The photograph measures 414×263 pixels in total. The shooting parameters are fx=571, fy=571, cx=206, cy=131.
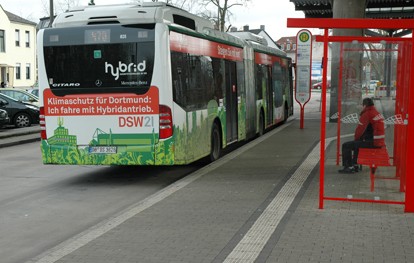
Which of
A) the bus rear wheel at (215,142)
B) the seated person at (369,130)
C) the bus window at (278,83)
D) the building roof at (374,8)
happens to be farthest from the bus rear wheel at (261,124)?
the building roof at (374,8)

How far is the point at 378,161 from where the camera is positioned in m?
8.32

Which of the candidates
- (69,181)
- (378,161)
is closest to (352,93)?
(378,161)

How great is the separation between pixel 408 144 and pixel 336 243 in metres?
2.00

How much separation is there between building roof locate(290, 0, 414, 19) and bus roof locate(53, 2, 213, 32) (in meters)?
18.6

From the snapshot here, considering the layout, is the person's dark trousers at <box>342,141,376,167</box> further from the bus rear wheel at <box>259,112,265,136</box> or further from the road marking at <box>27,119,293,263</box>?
the bus rear wheel at <box>259,112,265,136</box>

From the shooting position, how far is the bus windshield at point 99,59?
9820 millimetres

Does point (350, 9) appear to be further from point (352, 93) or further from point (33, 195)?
point (33, 195)

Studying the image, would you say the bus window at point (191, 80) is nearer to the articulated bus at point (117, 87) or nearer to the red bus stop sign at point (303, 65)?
the articulated bus at point (117, 87)

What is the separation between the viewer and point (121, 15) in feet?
33.2

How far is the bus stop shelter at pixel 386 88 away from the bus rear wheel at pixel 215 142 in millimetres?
3254

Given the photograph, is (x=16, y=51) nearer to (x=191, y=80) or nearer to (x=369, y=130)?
(x=191, y=80)

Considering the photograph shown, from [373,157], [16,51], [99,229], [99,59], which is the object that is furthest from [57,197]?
[16,51]

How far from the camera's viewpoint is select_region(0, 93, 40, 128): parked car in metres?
23.5

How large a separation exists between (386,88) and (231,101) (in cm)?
563
